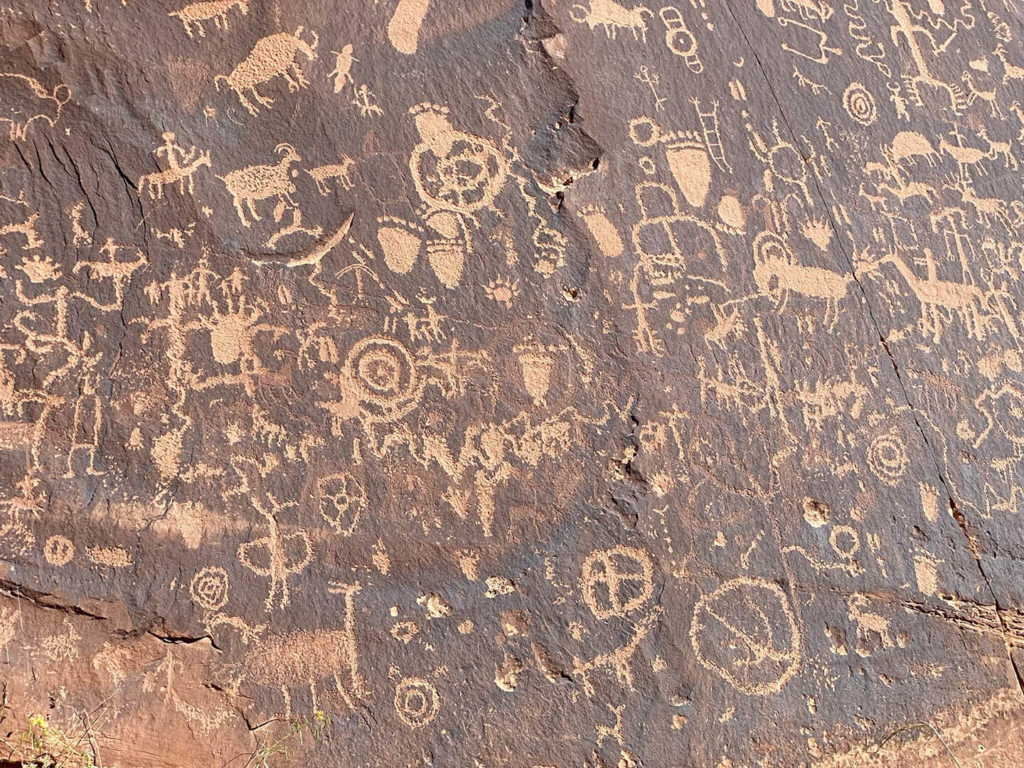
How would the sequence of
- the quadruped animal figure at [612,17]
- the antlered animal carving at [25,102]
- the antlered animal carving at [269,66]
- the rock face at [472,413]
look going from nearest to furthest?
the rock face at [472,413], the antlered animal carving at [25,102], the antlered animal carving at [269,66], the quadruped animal figure at [612,17]

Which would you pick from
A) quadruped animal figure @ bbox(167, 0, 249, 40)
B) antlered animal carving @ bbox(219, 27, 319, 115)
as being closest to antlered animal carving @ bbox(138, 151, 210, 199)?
antlered animal carving @ bbox(219, 27, 319, 115)

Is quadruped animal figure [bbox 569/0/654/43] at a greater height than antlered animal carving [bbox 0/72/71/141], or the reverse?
quadruped animal figure [bbox 569/0/654/43]

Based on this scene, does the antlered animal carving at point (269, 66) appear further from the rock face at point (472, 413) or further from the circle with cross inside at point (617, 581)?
the circle with cross inside at point (617, 581)

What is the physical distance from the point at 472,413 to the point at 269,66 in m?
0.95

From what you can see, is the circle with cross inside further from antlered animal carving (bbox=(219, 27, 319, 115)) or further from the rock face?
antlered animal carving (bbox=(219, 27, 319, 115))

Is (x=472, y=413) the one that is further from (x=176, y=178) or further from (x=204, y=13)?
(x=204, y=13)

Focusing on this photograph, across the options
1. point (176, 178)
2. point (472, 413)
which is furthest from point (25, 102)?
point (472, 413)

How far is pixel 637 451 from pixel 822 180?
0.97 metres

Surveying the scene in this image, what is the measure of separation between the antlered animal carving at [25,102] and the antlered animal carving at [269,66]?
1.13 feet

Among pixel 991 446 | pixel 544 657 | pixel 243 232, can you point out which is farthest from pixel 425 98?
pixel 991 446

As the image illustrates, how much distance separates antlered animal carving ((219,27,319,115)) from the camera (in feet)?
6.96

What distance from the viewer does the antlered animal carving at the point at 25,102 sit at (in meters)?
2.00

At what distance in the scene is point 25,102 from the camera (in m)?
2.01

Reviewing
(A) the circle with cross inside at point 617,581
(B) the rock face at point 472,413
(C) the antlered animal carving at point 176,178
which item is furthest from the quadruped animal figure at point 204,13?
(A) the circle with cross inside at point 617,581
